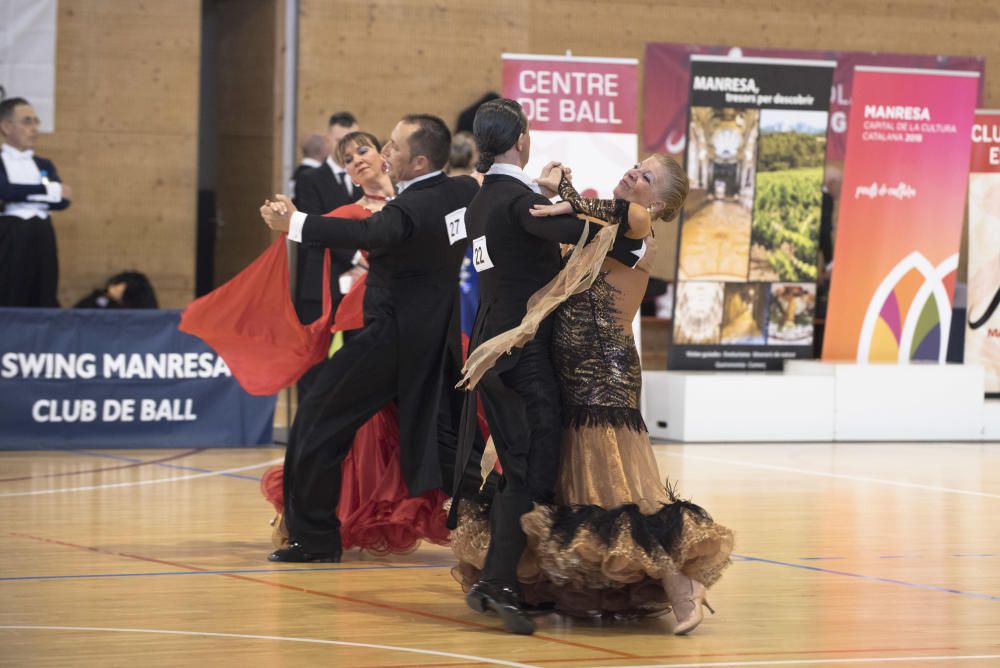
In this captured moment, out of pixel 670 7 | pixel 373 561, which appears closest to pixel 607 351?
pixel 373 561

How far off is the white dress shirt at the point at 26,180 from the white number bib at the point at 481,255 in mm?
5818

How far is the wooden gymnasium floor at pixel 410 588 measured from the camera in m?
4.27

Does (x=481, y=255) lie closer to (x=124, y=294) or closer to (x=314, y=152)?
(x=314, y=152)

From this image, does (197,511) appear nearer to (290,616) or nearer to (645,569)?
(290,616)

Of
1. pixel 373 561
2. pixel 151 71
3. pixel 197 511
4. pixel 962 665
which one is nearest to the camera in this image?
pixel 962 665

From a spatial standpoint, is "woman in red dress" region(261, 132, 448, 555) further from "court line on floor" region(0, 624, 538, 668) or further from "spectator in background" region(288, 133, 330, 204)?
"spectator in background" region(288, 133, 330, 204)

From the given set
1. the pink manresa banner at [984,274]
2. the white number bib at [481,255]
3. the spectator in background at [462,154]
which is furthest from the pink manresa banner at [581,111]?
the white number bib at [481,255]

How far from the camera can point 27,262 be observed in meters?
10.2

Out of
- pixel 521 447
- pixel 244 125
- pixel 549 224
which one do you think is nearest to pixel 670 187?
pixel 549 224

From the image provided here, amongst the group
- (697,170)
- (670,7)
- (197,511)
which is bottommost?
(197,511)

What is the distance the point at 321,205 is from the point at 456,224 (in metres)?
4.32

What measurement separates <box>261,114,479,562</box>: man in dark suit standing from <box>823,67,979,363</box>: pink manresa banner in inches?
231

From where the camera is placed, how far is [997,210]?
1155 cm

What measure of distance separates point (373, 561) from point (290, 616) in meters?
1.18
